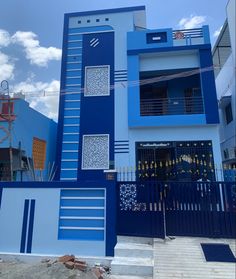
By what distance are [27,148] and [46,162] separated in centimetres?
186

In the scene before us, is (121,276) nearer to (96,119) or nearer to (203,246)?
(203,246)

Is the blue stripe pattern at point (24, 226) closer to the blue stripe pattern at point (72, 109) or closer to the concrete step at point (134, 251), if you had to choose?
the concrete step at point (134, 251)

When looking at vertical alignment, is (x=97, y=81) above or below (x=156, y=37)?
below

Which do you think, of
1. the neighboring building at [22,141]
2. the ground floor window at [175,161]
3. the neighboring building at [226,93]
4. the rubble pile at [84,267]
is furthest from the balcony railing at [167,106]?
the rubble pile at [84,267]

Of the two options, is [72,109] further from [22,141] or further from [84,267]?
[84,267]

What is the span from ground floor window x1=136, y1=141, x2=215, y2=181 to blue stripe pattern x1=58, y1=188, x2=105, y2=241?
384 cm

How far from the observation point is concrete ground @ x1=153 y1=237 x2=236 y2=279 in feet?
13.1

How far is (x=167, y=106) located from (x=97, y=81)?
3.42 m

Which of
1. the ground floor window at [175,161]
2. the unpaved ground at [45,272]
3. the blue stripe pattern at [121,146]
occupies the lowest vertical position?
the unpaved ground at [45,272]

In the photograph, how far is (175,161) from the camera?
30.0 feet

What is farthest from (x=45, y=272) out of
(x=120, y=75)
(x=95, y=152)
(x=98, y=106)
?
(x=120, y=75)

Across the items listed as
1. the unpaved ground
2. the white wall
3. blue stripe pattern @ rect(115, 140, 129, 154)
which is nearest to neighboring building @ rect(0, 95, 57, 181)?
the white wall

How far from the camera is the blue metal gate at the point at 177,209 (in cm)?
505

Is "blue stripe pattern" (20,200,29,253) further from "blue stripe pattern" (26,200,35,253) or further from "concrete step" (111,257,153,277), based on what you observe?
"concrete step" (111,257,153,277)
